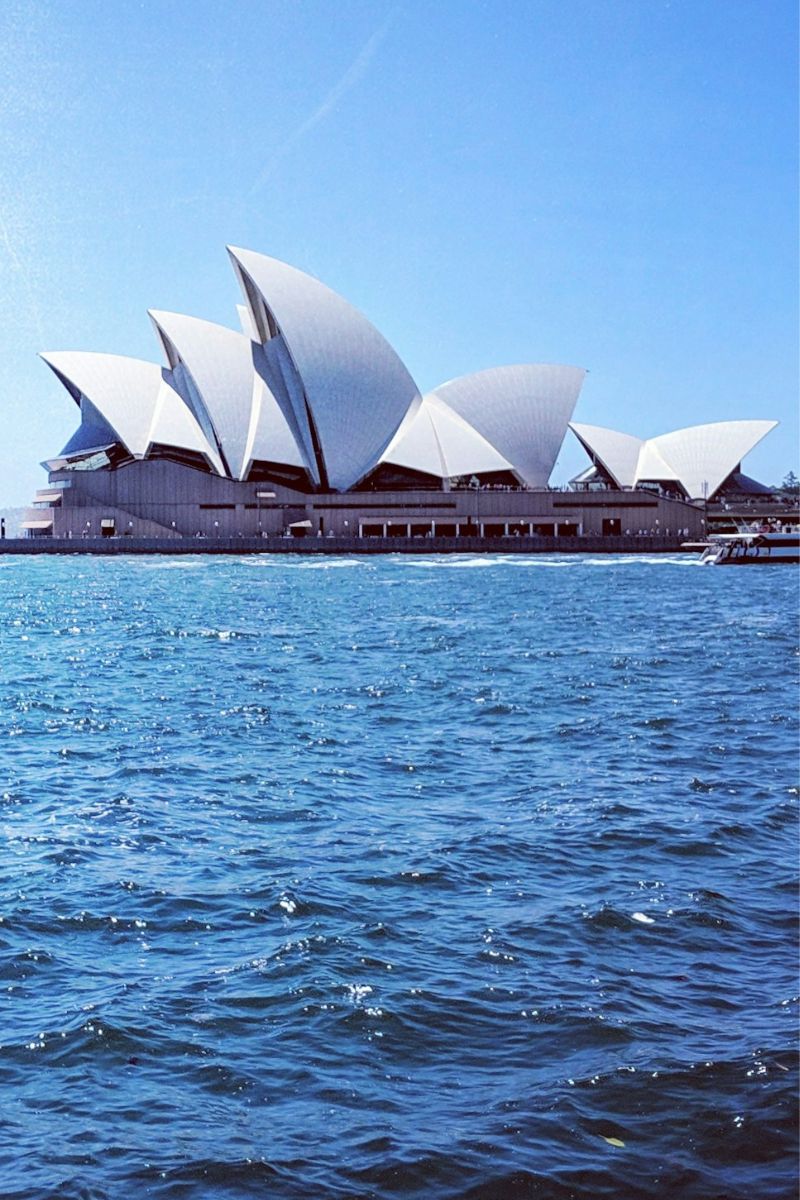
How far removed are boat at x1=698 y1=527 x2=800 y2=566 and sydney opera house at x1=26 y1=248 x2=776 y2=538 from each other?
14.5 meters

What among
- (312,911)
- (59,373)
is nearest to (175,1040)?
(312,911)

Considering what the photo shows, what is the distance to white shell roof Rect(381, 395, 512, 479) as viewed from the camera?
2943 inches

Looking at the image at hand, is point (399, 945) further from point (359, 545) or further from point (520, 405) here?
point (520, 405)

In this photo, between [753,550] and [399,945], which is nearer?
[399,945]

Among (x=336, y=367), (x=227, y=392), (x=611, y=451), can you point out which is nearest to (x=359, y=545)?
(x=336, y=367)

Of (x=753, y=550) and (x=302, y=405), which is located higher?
(x=302, y=405)

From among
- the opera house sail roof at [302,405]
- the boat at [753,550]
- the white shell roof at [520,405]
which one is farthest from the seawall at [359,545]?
the boat at [753,550]

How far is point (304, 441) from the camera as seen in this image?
72500 mm

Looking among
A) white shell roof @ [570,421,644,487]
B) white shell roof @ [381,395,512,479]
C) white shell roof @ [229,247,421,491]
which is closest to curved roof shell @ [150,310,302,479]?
white shell roof @ [229,247,421,491]

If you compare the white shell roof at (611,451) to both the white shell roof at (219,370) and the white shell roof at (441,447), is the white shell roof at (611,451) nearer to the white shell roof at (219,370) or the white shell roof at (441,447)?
the white shell roof at (441,447)

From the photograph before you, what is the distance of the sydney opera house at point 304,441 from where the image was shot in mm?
69750

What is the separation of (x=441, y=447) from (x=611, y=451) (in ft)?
43.9

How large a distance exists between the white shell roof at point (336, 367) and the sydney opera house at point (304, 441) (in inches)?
3.9

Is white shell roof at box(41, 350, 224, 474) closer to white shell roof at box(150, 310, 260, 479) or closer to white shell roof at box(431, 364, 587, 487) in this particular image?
white shell roof at box(150, 310, 260, 479)
